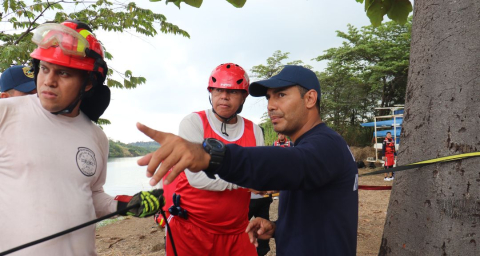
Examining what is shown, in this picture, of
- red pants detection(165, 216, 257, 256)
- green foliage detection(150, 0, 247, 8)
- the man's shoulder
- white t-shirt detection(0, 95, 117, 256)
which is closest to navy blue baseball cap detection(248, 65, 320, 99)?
white t-shirt detection(0, 95, 117, 256)

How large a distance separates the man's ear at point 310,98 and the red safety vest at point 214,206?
1.31 metres

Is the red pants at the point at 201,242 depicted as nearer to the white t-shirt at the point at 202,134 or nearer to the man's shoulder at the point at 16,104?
the white t-shirt at the point at 202,134

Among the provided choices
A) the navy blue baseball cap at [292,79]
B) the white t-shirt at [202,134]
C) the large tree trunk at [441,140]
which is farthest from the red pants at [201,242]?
the navy blue baseball cap at [292,79]

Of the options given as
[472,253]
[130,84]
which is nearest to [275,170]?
[472,253]

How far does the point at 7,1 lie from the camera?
842 cm

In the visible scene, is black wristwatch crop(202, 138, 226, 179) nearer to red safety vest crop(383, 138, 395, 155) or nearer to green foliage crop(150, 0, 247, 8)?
green foliage crop(150, 0, 247, 8)

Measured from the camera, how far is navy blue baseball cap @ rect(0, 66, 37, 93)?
3.55 meters

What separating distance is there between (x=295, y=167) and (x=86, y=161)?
57.2 inches

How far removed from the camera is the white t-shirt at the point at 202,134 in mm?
3045

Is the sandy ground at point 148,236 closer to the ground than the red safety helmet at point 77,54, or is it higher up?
closer to the ground

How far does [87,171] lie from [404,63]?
2812cm

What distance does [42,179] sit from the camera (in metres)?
1.99

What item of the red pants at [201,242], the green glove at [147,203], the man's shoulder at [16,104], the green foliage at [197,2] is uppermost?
the green foliage at [197,2]

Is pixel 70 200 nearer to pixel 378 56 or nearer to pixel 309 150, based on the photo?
pixel 309 150
